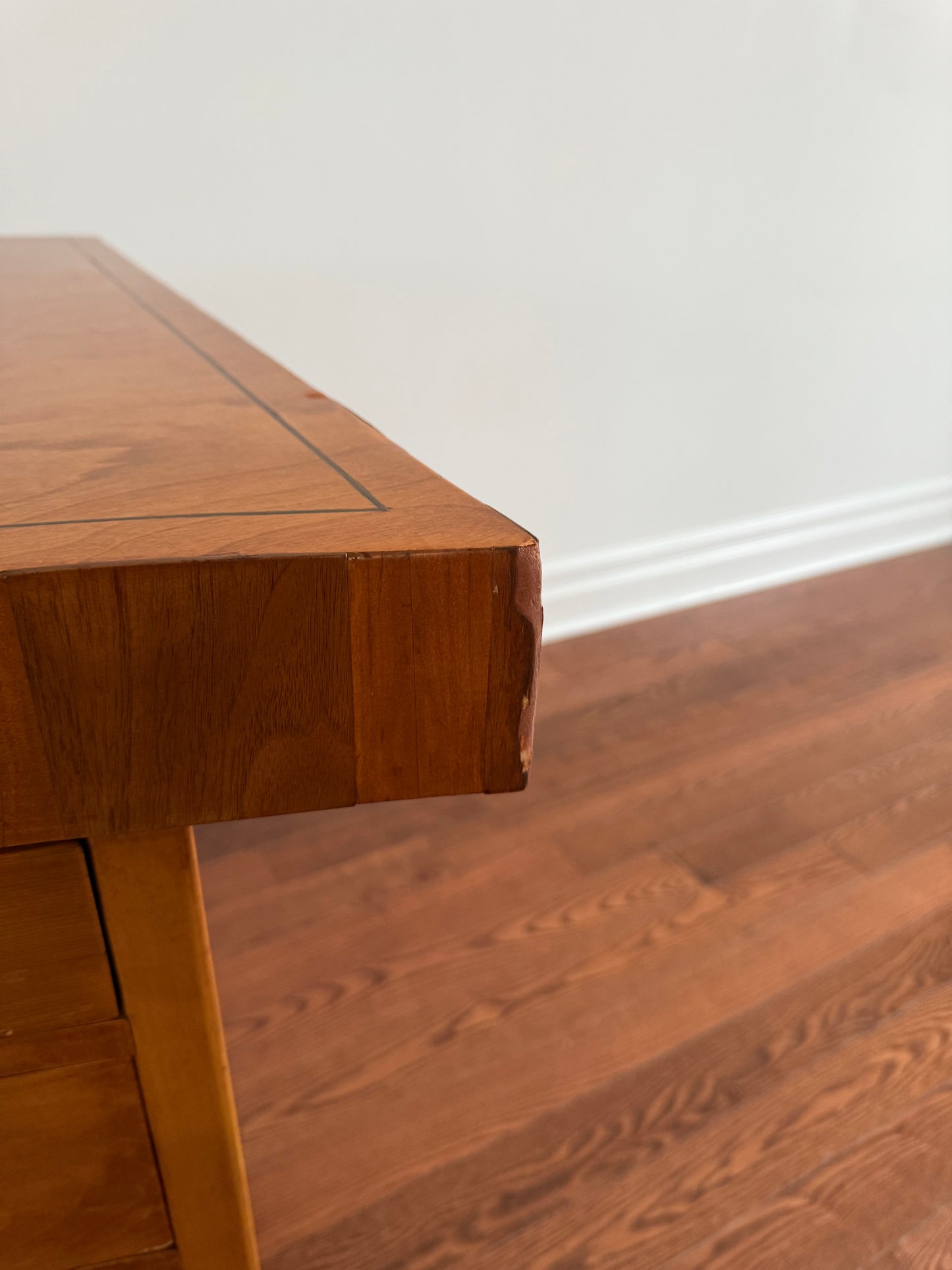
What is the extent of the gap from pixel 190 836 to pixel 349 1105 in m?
0.72

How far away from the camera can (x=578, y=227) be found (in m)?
1.63

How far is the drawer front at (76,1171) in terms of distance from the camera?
355mm

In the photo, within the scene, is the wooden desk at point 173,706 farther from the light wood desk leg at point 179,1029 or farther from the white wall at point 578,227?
the white wall at point 578,227

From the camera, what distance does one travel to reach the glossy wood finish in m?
0.25

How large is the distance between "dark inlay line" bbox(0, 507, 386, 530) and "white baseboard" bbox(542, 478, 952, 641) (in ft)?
4.96

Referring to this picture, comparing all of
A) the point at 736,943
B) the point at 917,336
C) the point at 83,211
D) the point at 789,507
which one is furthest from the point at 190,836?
the point at 917,336

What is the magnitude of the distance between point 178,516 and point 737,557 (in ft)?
6.31

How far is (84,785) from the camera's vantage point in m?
0.27

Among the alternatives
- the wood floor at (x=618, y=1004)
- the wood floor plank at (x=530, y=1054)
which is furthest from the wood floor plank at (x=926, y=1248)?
the wood floor plank at (x=530, y=1054)

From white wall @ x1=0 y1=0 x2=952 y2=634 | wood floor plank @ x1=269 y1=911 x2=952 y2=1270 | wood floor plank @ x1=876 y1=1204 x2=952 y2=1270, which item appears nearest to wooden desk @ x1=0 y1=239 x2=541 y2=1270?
wood floor plank @ x1=269 y1=911 x2=952 y2=1270

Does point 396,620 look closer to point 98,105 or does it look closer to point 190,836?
point 190,836

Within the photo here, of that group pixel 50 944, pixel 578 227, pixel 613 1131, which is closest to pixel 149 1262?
pixel 50 944

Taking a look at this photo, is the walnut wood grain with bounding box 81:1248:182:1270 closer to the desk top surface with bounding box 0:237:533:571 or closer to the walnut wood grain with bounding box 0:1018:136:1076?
the walnut wood grain with bounding box 0:1018:136:1076

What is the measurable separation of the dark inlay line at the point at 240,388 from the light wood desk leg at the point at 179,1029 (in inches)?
4.7
